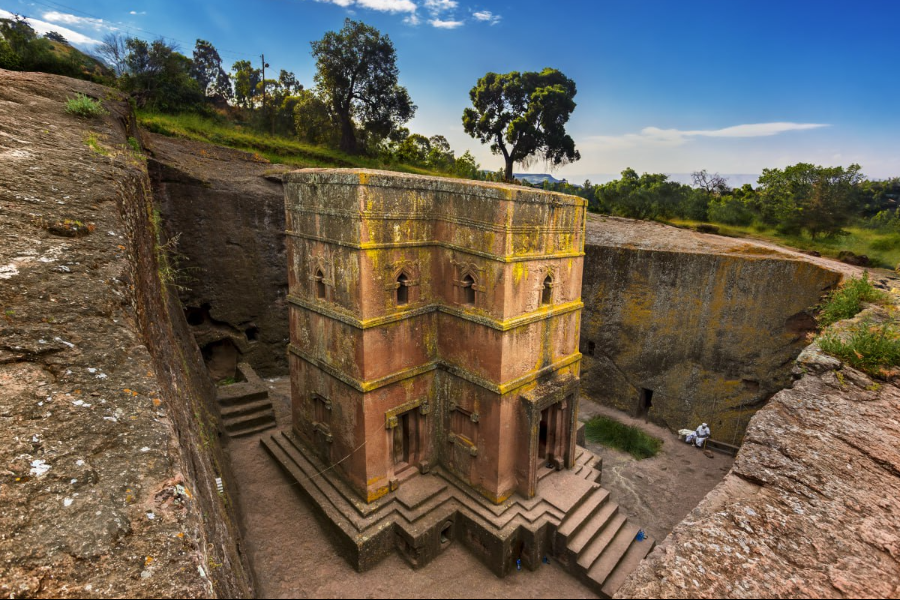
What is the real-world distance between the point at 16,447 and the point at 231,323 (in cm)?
1338

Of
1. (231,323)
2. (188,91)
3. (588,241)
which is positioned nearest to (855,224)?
(588,241)

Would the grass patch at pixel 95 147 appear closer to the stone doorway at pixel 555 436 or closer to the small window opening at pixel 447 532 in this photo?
the small window opening at pixel 447 532

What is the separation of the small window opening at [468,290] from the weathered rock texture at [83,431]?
5.49 m

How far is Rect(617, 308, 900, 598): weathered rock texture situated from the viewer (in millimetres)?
→ 2857

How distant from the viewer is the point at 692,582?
9.40ft

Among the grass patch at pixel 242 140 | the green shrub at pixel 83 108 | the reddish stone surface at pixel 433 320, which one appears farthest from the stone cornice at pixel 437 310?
the grass patch at pixel 242 140

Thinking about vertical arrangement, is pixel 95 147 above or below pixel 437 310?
above

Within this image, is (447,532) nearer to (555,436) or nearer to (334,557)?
(334,557)

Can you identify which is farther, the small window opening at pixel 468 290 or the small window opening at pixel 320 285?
the small window opening at pixel 320 285

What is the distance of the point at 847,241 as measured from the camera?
55.7 ft

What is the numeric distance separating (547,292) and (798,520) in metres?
6.00

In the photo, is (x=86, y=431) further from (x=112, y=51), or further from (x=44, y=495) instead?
(x=112, y=51)

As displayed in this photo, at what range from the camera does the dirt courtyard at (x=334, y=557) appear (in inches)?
302

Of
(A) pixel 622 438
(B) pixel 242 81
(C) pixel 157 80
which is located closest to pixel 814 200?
(A) pixel 622 438
